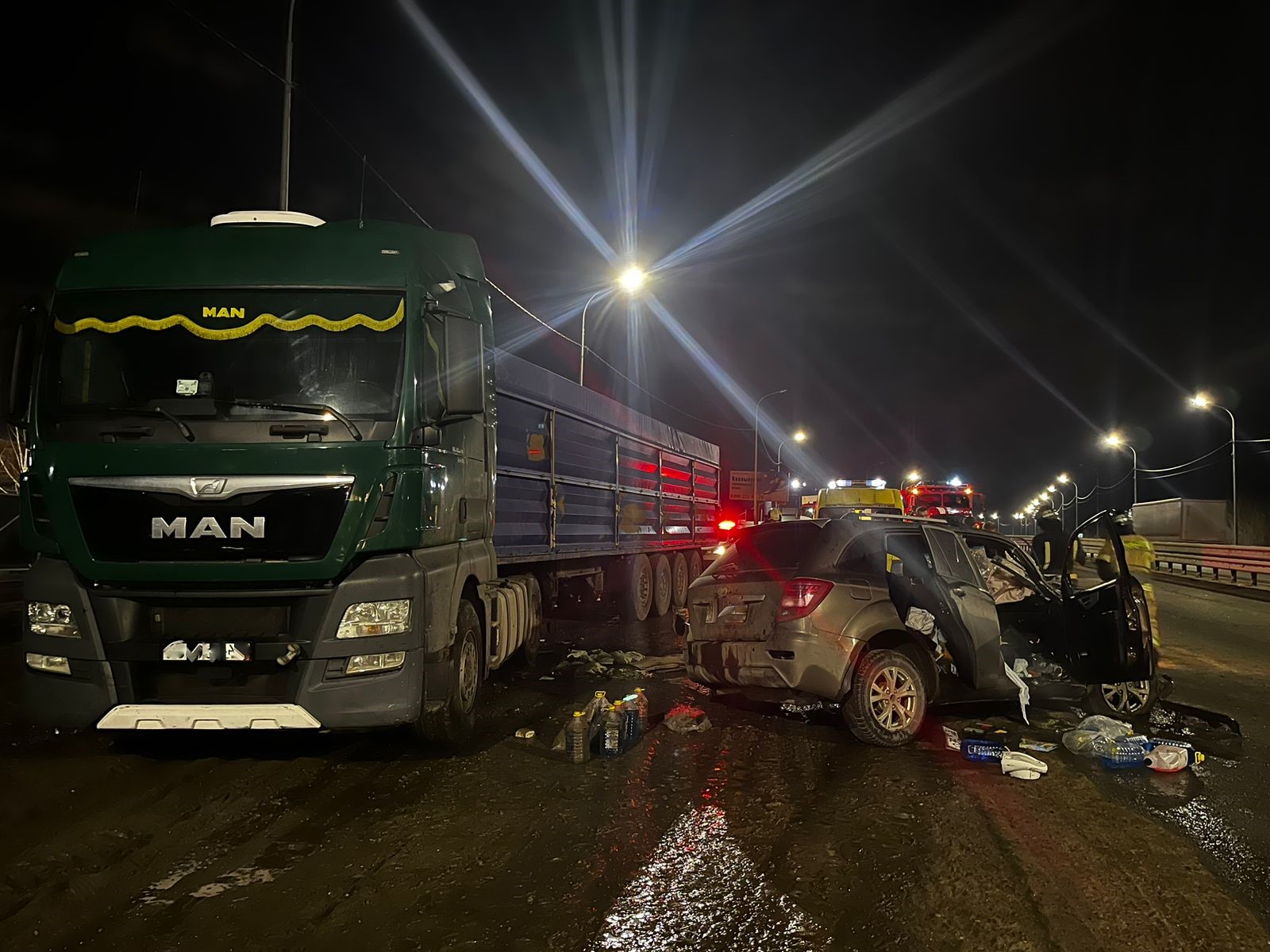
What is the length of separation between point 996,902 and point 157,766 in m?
4.78

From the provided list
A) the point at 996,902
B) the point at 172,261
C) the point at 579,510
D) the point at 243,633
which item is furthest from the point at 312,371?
the point at 579,510

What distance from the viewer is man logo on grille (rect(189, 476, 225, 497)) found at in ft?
15.7

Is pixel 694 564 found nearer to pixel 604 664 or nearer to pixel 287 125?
pixel 604 664

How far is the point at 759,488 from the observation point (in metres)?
27.9

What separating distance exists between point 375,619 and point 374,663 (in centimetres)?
25

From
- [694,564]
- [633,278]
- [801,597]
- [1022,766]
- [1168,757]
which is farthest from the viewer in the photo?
[633,278]

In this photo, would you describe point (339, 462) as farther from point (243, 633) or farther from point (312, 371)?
A: point (243, 633)

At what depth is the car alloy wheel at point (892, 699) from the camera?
Answer: 5.97 metres

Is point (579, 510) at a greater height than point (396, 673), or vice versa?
point (579, 510)

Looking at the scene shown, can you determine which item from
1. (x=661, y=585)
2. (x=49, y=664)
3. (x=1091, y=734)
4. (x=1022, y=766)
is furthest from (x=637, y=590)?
(x=49, y=664)

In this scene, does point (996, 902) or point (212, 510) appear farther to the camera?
point (212, 510)

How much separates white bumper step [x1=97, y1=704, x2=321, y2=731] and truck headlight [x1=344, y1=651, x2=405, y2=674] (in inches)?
12.9

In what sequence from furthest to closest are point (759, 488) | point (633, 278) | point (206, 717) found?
point (759, 488)
point (633, 278)
point (206, 717)

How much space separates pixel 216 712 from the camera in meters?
4.75
